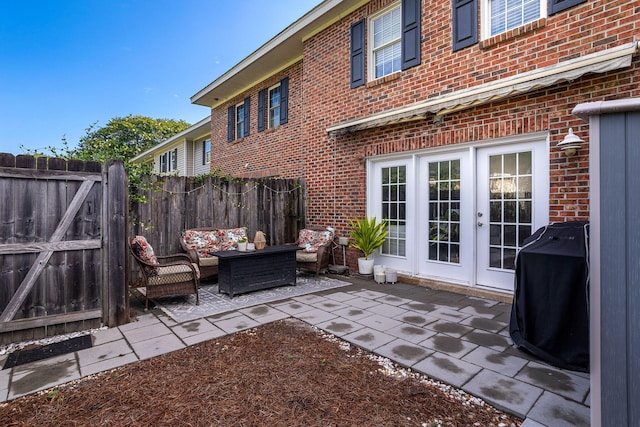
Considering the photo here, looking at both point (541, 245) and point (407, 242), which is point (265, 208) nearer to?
point (407, 242)

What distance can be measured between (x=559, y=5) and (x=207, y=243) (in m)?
5.90

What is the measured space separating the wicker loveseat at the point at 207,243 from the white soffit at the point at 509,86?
9.69ft

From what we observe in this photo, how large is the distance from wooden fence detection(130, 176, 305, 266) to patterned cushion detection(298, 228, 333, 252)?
0.82 metres

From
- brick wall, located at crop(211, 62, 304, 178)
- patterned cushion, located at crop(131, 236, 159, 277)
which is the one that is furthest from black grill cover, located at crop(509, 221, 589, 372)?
brick wall, located at crop(211, 62, 304, 178)

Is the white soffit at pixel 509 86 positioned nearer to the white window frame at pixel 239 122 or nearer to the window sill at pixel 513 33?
the window sill at pixel 513 33

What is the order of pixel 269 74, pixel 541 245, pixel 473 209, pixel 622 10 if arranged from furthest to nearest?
1. pixel 269 74
2. pixel 473 209
3. pixel 622 10
4. pixel 541 245

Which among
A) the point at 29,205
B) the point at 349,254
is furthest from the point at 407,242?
the point at 29,205

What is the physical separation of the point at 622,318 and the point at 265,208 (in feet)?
19.8

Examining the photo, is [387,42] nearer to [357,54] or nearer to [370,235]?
[357,54]

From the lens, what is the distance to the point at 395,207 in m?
5.79

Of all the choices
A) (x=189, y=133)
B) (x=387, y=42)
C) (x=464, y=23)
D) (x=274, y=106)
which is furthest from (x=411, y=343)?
(x=189, y=133)

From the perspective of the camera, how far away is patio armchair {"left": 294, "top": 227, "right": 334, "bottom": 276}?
5883mm

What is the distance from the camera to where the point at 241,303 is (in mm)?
4379

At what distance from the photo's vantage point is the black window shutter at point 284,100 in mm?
8316
